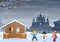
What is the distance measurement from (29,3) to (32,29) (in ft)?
0.70

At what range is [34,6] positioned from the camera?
1421 millimetres

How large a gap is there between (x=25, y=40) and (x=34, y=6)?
29 centimetres

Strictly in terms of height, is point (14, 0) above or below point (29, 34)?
above

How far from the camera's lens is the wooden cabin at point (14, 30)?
1299 millimetres

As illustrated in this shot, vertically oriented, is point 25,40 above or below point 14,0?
below

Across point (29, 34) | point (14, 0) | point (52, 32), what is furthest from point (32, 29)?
point (14, 0)

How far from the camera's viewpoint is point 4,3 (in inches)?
55.6

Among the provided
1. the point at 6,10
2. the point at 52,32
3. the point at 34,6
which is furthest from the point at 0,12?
the point at 52,32

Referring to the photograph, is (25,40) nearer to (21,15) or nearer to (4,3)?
(21,15)

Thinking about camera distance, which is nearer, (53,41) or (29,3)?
(53,41)

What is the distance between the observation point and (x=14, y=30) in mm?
1308

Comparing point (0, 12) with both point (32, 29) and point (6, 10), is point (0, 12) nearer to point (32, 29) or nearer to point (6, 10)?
point (6, 10)

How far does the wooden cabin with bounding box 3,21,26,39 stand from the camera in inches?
51.1

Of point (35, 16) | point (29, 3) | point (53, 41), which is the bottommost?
point (53, 41)
